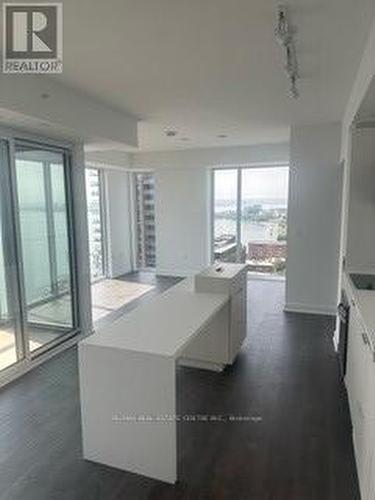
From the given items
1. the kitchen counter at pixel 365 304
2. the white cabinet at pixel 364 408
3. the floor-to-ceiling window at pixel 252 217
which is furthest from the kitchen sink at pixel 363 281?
the floor-to-ceiling window at pixel 252 217

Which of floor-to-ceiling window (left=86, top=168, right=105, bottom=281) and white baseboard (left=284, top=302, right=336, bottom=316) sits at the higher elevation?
floor-to-ceiling window (left=86, top=168, right=105, bottom=281)

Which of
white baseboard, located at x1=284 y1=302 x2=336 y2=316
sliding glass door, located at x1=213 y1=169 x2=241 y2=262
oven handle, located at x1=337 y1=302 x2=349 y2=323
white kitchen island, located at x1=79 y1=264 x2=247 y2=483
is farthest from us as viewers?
sliding glass door, located at x1=213 y1=169 x2=241 y2=262

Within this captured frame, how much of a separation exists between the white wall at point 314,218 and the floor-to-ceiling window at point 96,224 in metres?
4.01

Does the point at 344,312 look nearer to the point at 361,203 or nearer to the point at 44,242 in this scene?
the point at 361,203

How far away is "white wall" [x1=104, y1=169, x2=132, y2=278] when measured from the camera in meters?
7.75

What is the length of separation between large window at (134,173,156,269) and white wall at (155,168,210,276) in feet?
1.19

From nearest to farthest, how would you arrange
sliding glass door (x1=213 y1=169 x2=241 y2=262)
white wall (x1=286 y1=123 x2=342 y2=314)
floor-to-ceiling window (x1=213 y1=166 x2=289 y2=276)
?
1. white wall (x1=286 y1=123 x2=342 y2=314)
2. floor-to-ceiling window (x1=213 y1=166 x2=289 y2=276)
3. sliding glass door (x1=213 y1=169 x2=241 y2=262)

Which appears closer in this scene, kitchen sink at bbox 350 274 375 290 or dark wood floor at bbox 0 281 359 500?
dark wood floor at bbox 0 281 359 500

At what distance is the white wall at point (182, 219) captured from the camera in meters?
7.77

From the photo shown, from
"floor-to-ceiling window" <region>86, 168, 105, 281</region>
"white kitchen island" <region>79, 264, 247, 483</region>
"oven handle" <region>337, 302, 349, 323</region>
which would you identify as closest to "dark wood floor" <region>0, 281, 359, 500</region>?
"white kitchen island" <region>79, 264, 247, 483</region>

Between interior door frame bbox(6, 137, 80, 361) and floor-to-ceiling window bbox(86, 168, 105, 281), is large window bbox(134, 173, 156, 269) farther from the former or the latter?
interior door frame bbox(6, 137, 80, 361)

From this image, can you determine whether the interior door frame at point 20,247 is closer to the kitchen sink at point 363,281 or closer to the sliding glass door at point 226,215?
the kitchen sink at point 363,281

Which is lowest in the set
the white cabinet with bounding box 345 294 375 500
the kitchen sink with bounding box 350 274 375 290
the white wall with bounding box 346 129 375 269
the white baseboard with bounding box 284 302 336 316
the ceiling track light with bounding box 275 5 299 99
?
the white baseboard with bounding box 284 302 336 316

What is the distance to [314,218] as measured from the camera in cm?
517
